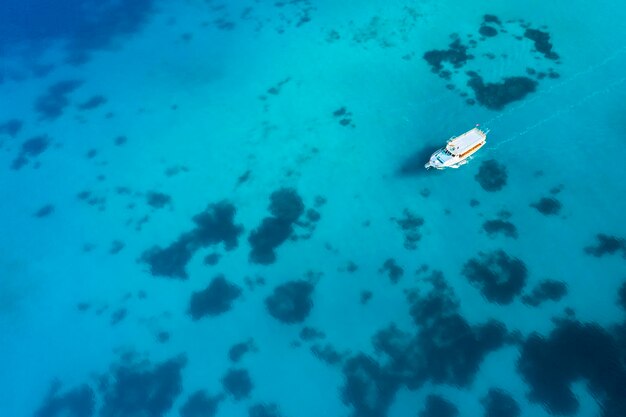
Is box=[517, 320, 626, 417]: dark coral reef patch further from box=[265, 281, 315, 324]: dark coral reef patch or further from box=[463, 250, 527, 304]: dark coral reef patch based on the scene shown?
box=[265, 281, 315, 324]: dark coral reef patch

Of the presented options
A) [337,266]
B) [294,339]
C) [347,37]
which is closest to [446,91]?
[347,37]

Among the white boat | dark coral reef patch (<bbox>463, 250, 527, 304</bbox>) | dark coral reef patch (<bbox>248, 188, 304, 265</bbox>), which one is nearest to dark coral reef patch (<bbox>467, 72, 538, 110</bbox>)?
the white boat

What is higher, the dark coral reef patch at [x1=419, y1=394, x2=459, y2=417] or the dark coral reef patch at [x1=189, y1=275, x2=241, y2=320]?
the dark coral reef patch at [x1=189, y1=275, x2=241, y2=320]

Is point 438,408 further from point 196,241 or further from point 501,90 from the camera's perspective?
point 501,90

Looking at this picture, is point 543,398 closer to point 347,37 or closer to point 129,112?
point 347,37

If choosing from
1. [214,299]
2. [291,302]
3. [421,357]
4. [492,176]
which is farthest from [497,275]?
[214,299]

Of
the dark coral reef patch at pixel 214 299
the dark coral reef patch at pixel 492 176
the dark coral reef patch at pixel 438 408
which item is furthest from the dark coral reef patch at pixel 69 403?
the dark coral reef patch at pixel 492 176

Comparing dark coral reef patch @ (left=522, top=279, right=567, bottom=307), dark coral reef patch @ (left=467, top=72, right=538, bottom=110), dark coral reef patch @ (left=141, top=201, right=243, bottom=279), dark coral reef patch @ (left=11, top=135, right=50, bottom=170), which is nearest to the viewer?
dark coral reef patch @ (left=522, top=279, right=567, bottom=307)

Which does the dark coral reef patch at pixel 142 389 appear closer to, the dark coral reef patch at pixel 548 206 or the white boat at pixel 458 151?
the white boat at pixel 458 151
